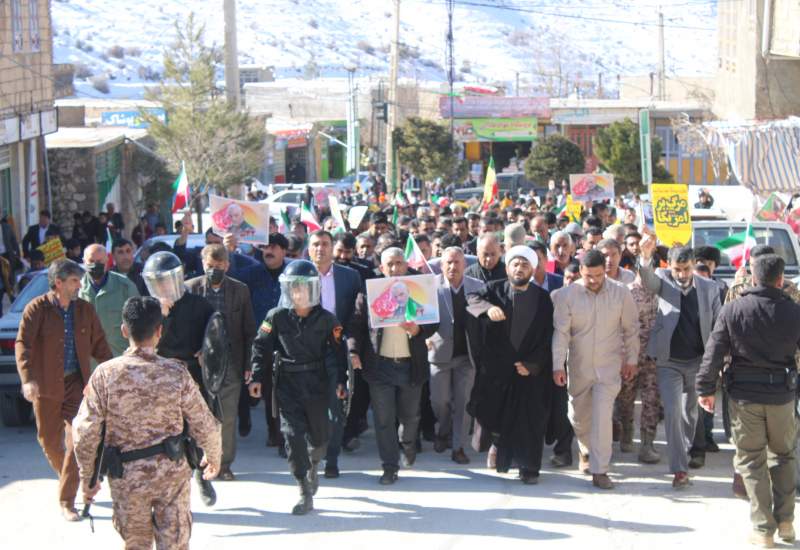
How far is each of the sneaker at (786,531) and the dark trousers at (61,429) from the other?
4.62 metres

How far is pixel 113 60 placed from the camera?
338 feet

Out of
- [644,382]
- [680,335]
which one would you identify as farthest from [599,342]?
[644,382]

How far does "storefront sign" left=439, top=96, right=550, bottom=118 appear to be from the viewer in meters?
57.2

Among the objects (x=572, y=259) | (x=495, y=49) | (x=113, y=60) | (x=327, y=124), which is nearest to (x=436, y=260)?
(x=572, y=259)

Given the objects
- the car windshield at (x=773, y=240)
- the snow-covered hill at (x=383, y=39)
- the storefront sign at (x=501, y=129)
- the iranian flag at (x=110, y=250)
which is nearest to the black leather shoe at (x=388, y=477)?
the iranian flag at (x=110, y=250)

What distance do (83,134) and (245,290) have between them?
24032 mm

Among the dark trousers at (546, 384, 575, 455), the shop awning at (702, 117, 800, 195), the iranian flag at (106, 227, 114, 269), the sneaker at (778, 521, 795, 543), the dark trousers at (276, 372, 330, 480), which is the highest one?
the shop awning at (702, 117, 800, 195)

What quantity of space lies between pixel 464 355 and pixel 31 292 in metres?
4.87

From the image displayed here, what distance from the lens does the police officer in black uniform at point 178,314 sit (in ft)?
28.3

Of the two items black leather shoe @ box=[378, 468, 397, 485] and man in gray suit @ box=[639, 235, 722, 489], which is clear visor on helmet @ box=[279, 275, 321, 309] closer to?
black leather shoe @ box=[378, 468, 397, 485]

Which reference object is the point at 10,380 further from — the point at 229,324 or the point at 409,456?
the point at 409,456

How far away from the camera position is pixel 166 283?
863cm

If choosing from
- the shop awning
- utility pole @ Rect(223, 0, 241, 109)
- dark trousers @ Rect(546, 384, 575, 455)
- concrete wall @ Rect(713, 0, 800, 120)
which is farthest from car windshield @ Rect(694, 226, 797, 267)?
utility pole @ Rect(223, 0, 241, 109)

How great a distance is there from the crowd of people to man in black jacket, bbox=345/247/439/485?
0.01 metres
